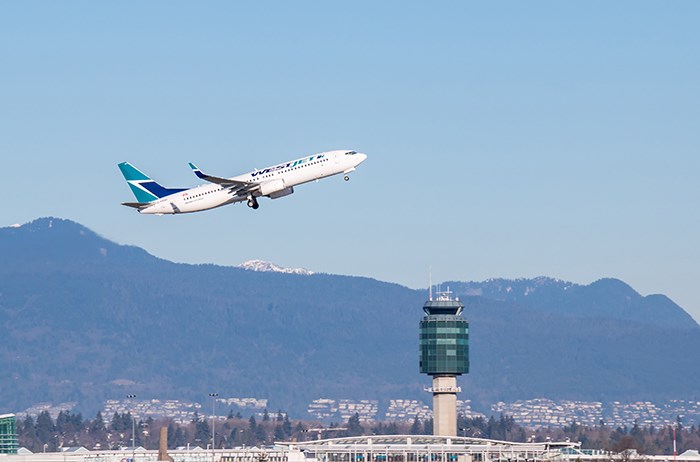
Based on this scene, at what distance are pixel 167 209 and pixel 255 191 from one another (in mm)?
12463

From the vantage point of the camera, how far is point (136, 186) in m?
191

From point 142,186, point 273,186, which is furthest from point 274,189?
point 142,186

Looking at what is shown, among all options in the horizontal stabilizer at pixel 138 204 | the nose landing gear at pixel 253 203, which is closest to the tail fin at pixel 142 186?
the horizontal stabilizer at pixel 138 204

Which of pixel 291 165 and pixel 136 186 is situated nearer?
pixel 291 165

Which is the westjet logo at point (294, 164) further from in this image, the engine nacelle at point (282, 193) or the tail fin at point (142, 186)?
the tail fin at point (142, 186)

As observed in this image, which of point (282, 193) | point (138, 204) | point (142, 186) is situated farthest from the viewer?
point (142, 186)

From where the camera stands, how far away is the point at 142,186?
18975 centimetres

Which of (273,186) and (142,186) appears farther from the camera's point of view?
(142,186)

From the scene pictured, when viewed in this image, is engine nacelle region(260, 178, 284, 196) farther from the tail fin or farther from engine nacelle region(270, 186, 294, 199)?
the tail fin

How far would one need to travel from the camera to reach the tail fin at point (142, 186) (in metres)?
186

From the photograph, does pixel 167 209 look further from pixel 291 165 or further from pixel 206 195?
pixel 291 165

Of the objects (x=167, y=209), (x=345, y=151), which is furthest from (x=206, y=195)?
(x=345, y=151)

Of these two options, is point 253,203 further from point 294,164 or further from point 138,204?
point 138,204

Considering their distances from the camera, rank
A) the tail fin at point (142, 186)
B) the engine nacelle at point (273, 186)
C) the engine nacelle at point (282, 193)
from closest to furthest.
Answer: the engine nacelle at point (273, 186)
the engine nacelle at point (282, 193)
the tail fin at point (142, 186)
